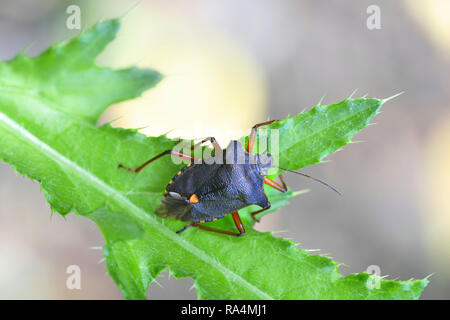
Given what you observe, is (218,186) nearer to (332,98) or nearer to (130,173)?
(130,173)

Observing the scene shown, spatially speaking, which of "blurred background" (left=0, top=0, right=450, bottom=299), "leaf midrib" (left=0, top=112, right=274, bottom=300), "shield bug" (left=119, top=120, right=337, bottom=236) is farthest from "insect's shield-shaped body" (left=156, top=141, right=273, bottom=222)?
"blurred background" (left=0, top=0, right=450, bottom=299)

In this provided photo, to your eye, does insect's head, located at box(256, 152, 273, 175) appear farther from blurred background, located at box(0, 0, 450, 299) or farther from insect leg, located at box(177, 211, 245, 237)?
blurred background, located at box(0, 0, 450, 299)

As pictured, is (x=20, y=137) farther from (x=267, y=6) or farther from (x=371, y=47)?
(x=371, y=47)

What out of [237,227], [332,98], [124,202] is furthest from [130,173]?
[332,98]

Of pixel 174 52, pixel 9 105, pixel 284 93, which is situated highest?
→ pixel 174 52

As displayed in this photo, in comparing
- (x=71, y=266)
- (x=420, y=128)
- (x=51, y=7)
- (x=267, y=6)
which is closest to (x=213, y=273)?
(x=71, y=266)

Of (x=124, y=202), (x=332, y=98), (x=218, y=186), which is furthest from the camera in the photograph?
(x=332, y=98)
